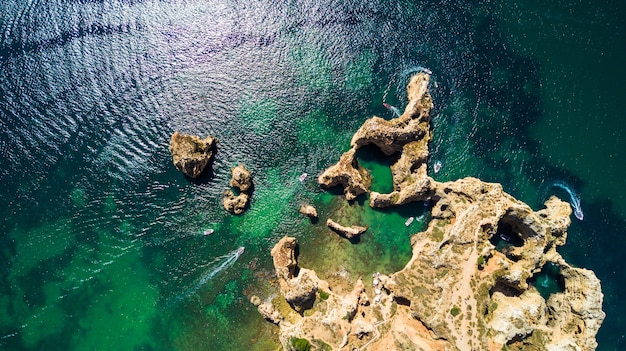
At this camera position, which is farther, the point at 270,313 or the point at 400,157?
the point at 400,157

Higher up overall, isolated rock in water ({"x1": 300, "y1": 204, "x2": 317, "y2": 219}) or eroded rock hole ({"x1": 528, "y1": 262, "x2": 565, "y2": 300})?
isolated rock in water ({"x1": 300, "y1": 204, "x2": 317, "y2": 219})

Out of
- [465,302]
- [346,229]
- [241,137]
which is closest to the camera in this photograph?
[465,302]

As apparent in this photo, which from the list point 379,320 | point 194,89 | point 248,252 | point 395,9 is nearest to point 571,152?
point 395,9

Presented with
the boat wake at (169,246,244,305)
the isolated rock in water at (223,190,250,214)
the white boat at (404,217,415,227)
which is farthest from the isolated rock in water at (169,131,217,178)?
the white boat at (404,217,415,227)

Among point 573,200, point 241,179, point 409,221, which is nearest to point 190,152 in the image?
point 241,179

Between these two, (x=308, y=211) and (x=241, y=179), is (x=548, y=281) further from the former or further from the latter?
(x=241, y=179)

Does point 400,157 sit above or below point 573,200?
above

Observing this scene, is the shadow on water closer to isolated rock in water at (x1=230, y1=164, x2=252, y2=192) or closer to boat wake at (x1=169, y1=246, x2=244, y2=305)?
isolated rock in water at (x1=230, y1=164, x2=252, y2=192)

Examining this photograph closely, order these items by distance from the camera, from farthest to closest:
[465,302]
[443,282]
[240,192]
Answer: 1. [240,192]
2. [443,282]
3. [465,302]
